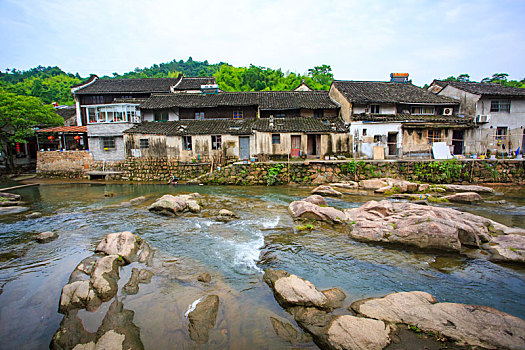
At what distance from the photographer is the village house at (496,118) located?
25.2 meters

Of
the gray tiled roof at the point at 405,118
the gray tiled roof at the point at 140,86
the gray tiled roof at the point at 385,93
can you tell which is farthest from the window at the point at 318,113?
the gray tiled roof at the point at 140,86

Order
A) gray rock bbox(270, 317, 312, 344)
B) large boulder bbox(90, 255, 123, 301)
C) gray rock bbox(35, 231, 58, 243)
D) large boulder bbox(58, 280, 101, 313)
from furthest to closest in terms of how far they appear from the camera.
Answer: gray rock bbox(35, 231, 58, 243) → large boulder bbox(90, 255, 123, 301) → large boulder bbox(58, 280, 101, 313) → gray rock bbox(270, 317, 312, 344)

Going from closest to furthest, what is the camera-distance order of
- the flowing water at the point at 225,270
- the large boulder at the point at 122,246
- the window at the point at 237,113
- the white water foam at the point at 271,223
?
the flowing water at the point at 225,270 → the large boulder at the point at 122,246 → the white water foam at the point at 271,223 → the window at the point at 237,113

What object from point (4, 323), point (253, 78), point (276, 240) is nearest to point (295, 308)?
point (276, 240)

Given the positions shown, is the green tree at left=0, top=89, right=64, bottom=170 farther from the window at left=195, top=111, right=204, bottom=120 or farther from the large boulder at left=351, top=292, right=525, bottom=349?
the large boulder at left=351, top=292, right=525, bottom=349

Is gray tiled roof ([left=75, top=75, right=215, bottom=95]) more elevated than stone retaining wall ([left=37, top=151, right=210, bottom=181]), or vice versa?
gray tiled roof ([left=75, top=75, right=215, bottom=95])

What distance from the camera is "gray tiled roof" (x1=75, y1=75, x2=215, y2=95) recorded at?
1286 inches

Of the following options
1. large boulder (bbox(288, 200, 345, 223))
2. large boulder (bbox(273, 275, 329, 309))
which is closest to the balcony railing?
large boulder (bbox(288, 200, 345, 223))

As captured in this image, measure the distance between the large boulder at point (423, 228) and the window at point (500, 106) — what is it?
22.3 meters

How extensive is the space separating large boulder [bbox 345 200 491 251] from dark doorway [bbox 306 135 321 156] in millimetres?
15022

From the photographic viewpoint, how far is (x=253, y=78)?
45.0 metres

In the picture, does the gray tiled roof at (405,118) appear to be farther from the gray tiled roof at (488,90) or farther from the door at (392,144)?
the gray tiled roof at (488,90)

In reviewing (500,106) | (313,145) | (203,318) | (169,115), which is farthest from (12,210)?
(500,106)

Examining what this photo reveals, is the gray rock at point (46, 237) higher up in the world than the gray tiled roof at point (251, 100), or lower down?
lower down
